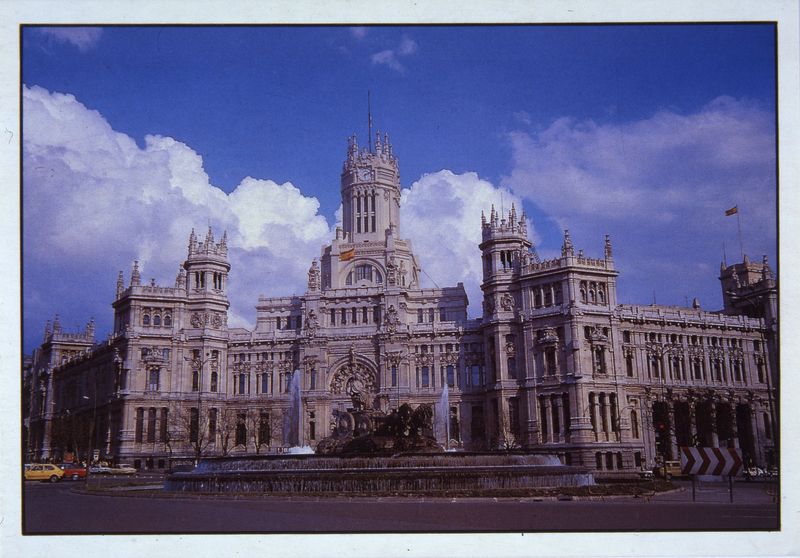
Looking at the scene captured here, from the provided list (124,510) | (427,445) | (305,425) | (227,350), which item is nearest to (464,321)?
(305,425)

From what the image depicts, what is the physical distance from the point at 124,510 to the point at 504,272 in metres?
61.1

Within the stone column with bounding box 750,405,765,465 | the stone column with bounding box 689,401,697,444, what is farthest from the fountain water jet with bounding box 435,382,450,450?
the stone column with bounding box 750,405,765,465

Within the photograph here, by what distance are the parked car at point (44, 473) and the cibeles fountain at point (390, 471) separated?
21695 mm

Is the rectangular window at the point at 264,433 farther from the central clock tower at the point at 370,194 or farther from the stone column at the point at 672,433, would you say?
the stone column at the point at 672,433

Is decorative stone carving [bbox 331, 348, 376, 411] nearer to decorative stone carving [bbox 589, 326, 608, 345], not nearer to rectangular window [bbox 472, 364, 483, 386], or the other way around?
rectangular window [bbox 472, 364, 483, 386]

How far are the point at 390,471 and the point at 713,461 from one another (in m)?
11.9

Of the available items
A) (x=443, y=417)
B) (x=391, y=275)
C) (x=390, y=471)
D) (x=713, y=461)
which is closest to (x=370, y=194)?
(x=391, y=275)

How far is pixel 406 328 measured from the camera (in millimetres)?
87125

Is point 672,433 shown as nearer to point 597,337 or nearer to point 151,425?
point 597,337

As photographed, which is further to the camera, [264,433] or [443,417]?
[264,433]

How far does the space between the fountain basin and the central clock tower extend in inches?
2803

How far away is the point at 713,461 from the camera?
27.6 m

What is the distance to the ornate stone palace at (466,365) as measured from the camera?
3036 inches

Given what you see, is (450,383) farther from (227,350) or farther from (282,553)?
(282,553)
